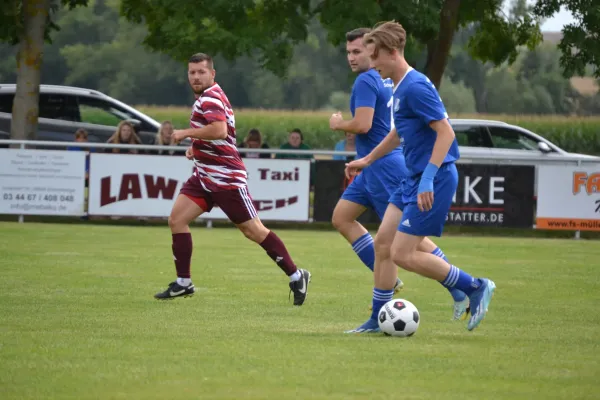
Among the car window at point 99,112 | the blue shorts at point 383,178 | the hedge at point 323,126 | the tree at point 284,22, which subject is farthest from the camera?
the hedge at point 323,126

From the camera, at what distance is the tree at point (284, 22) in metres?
22.5

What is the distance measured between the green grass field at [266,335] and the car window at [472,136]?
30.2ft

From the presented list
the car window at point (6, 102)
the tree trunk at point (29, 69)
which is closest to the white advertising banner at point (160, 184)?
the tree trunk at point (29, 69)

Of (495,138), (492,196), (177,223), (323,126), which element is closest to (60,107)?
(495,138)

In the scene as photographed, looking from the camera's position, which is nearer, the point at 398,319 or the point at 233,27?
the point at 398,319

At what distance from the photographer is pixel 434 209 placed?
25.3 feet

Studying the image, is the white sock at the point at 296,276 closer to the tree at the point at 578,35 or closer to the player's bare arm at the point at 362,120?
the player's bare arm at the point at 362,120

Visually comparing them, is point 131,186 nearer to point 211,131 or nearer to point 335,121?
point 211,131

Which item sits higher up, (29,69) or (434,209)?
(29,69)

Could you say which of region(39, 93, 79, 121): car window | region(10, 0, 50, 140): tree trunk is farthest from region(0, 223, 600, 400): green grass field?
region(39, 93, 79, 121): car window

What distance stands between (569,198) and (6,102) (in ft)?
41.9

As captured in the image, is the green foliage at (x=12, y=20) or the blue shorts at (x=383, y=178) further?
the green foliage at (x=12, y=20)

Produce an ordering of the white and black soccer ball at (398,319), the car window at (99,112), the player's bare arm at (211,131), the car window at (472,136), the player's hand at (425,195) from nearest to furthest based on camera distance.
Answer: the player's hand at (425,195)
the white and black soccer ball at (398,319)
the player's bare arm at (211,131)
the car window at (472,136)
the car window at (99,112)

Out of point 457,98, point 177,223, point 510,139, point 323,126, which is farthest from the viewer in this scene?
point 457,98
